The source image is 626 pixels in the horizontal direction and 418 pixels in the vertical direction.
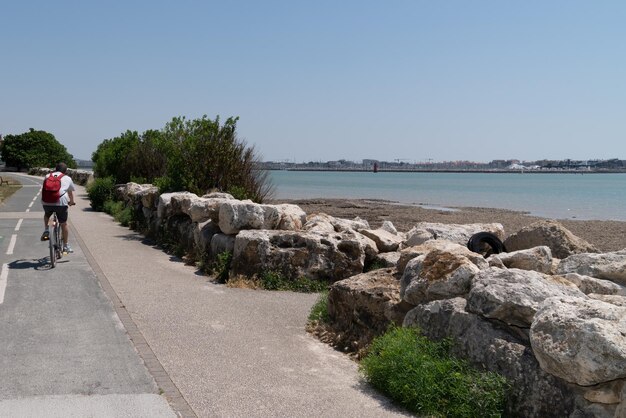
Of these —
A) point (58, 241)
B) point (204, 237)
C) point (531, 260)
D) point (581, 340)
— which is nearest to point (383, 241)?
point (204, 237)

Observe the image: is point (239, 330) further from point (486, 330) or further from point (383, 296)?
point (486, 330)

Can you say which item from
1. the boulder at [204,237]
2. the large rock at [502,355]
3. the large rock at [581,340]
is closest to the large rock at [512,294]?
the large rock at [502,355]

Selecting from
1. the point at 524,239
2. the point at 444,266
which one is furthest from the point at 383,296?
the point at 524,239

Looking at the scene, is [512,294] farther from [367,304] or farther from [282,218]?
[282,218]

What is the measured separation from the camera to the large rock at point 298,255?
432 inches

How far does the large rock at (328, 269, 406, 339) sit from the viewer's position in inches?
288

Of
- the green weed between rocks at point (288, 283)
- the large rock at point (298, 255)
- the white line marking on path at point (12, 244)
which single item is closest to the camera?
the green weed between rocks at point (288, 283)

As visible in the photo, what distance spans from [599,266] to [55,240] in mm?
9043

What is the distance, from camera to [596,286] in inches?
266

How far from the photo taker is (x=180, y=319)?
340 inches

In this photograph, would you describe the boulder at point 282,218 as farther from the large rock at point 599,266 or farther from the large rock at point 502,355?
the large rock at point 502,355

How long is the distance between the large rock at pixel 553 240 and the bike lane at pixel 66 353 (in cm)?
624

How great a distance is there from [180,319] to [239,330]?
893 millimetres

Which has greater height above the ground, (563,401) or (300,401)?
(563,401)
